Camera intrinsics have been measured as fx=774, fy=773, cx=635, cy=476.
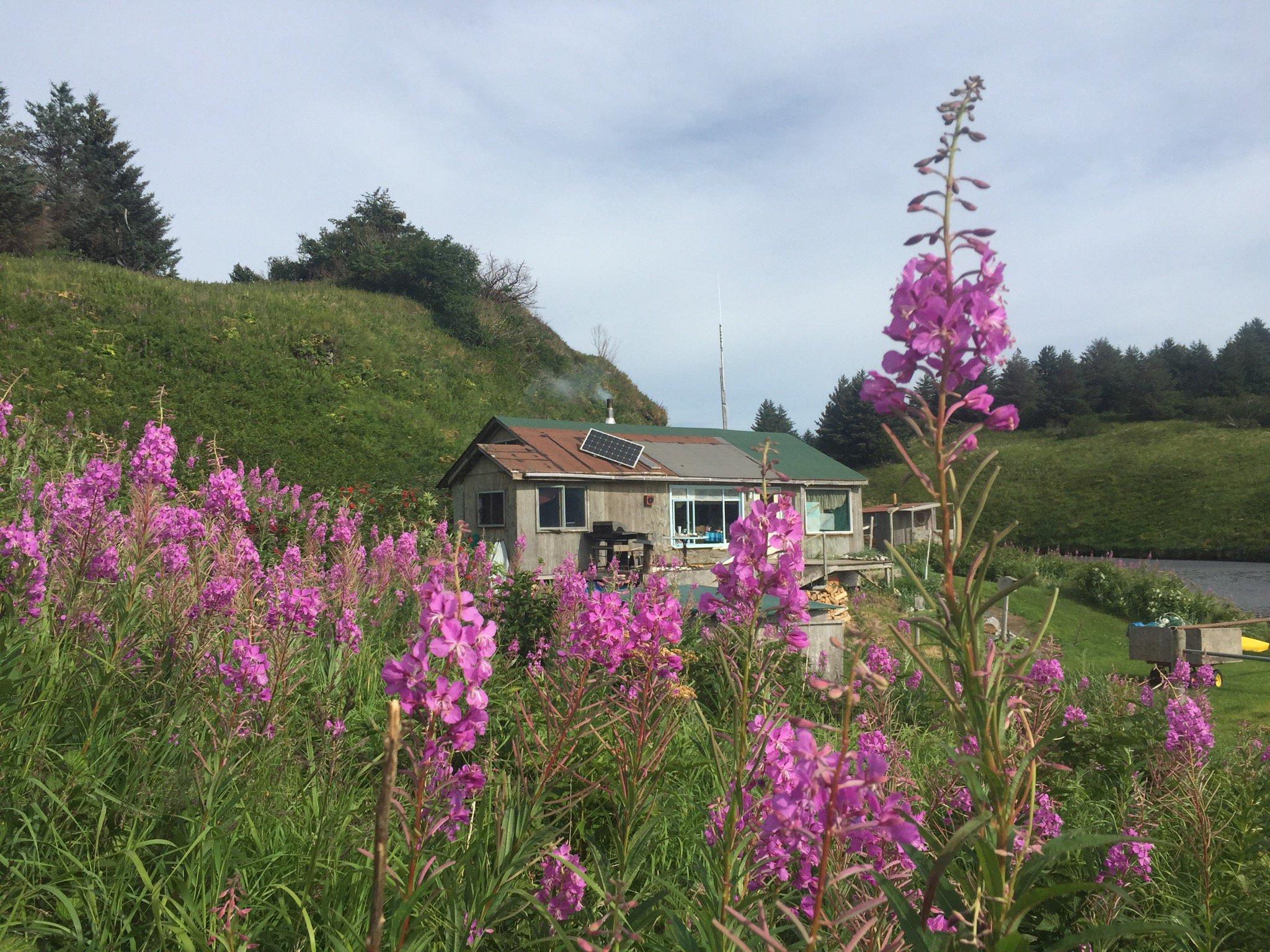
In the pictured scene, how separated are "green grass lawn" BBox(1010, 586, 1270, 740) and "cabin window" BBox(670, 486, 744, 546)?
7.20 metres

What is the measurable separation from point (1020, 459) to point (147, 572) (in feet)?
190

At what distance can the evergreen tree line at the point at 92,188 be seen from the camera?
3516 cm

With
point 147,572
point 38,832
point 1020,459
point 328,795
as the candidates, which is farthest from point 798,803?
point 1020,459

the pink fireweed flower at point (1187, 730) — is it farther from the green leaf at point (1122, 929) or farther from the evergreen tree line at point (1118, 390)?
the evergreen tree line at point (1118, 390)

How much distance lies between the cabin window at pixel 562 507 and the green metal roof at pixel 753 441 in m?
2.85

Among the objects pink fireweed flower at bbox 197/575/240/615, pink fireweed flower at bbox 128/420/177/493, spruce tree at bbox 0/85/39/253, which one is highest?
spruce tree at bbox 0/85/39/253

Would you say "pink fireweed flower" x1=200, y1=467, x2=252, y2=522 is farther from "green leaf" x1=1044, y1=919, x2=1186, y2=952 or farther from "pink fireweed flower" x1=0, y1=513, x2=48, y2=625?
"green leaf" x1=1044, y1=919, x2=1186, y2=952

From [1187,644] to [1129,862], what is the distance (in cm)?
936

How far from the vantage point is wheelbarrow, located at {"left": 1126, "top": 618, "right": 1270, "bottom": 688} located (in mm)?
9562

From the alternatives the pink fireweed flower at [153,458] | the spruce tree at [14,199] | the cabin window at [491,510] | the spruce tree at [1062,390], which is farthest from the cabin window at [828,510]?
the spruce tree at [1062,390]

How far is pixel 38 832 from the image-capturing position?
9.04ft

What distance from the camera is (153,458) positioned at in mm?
4250

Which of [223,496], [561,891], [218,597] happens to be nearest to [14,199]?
[223,496]

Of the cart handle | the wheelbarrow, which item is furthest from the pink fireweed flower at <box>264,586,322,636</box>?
the wheelbarrow
